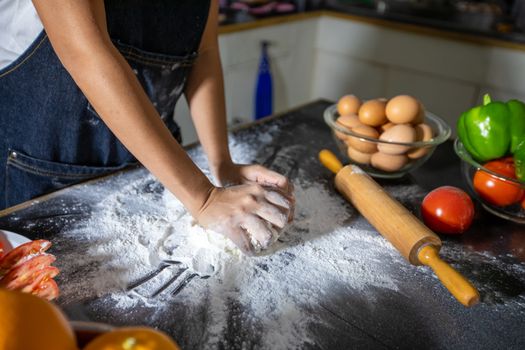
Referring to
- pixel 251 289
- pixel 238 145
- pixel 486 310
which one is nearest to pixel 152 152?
pixel 251 289

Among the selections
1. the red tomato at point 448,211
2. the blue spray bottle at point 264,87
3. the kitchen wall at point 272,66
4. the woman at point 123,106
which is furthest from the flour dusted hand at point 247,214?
the blue spray bottle at point 264,87

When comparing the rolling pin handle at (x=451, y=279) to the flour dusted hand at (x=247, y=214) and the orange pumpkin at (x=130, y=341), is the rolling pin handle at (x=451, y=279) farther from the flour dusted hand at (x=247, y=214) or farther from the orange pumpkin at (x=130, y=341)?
the orange pumpkin at (x=130, y=341)

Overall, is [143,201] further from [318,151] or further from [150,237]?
[318,151]

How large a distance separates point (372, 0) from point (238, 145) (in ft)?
5.92

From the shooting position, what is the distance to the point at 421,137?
959mm

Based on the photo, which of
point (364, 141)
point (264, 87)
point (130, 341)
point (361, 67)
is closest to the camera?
point (130, 341)

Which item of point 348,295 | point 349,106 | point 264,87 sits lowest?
point 264,87

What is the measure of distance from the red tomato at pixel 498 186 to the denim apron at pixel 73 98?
58 centimetres

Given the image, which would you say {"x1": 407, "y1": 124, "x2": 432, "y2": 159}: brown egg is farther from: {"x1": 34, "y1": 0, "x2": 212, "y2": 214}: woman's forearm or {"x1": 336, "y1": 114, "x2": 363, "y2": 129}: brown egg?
{"x1": 34, "y1": 0, "x2": 212, "y2": 214}: woman's forearm

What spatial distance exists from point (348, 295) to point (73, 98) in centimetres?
58

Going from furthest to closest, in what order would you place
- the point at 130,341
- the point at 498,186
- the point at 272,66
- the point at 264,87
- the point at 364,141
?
1. the point at 272,66
2. the point at 264,87
3. the point at 364,141
4. the point at 498,186
5. the point at 130,341

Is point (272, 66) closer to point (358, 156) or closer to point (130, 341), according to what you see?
point (358, 156)

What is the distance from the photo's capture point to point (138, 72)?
0.94m

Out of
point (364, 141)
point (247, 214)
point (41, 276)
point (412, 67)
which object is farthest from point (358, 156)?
point (412, 67)
